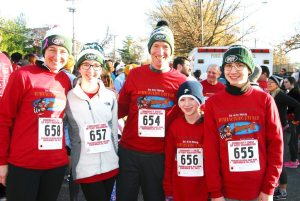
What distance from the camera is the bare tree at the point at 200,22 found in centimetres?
2989

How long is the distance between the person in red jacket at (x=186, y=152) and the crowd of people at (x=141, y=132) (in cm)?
1

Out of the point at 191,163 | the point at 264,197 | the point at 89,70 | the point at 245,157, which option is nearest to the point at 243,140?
the point at 245,157

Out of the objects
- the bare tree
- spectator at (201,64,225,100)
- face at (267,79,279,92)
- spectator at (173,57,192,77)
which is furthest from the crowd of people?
→ the bare tree

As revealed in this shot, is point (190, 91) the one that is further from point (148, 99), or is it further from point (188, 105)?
point (148, 99)

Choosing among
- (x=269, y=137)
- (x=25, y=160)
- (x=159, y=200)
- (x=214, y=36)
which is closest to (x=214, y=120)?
(x=269, y=137)

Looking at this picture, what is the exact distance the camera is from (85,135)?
11.1 ft

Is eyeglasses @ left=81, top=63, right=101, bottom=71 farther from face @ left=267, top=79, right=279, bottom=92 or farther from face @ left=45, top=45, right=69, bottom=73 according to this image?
face @ left=267, top=79, right=279, bottom=92

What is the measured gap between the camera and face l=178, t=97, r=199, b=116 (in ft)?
11.4

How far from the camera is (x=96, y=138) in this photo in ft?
11.1

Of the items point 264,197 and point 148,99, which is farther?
point 148,99

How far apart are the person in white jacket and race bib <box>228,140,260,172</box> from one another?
4.06ft

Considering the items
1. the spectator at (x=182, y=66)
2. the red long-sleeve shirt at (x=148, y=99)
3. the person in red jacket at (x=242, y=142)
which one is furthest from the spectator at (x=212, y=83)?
the person in red jacket at (x=242, y=142)

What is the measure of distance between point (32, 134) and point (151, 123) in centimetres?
118

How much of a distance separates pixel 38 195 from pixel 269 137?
2183 millimetres
